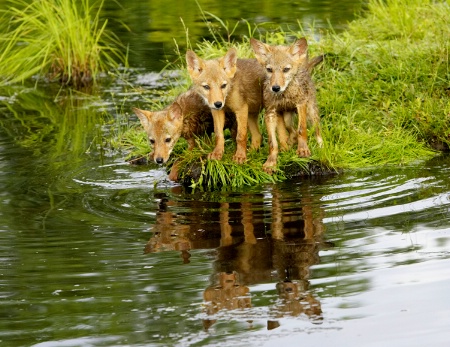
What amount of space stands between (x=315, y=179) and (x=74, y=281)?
3125 mm

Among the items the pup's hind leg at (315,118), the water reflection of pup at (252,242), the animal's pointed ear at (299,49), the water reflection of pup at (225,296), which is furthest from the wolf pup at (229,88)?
the water reflection of pup at (225,296)

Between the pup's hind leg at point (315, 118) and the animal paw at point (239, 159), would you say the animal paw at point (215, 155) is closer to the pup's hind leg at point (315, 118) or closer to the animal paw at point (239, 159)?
the animal paw at point (239, 159)

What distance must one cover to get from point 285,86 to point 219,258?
2.31 m

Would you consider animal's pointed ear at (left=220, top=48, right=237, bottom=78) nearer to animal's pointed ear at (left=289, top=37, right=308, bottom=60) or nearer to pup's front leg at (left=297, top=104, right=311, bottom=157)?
animal's pointed ear at (left=289, top=37, right=308, bottom=60)

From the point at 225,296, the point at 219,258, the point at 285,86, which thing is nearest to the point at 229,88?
the point at 285,86

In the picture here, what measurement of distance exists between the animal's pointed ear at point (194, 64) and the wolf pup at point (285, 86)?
490 millimetres

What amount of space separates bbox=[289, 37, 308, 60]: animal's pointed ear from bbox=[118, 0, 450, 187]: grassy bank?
2.77ft

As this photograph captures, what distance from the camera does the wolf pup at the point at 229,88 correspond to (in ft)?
28.9

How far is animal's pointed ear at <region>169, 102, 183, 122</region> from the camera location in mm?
8984

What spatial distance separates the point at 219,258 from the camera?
277 inches

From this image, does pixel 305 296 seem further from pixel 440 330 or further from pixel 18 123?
pixel 18 123

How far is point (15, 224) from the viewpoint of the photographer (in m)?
8.20

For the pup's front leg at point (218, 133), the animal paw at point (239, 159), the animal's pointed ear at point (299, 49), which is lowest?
the animal paw at point (239, 159)

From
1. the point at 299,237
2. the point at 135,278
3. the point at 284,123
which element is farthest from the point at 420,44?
the point at 135,278
